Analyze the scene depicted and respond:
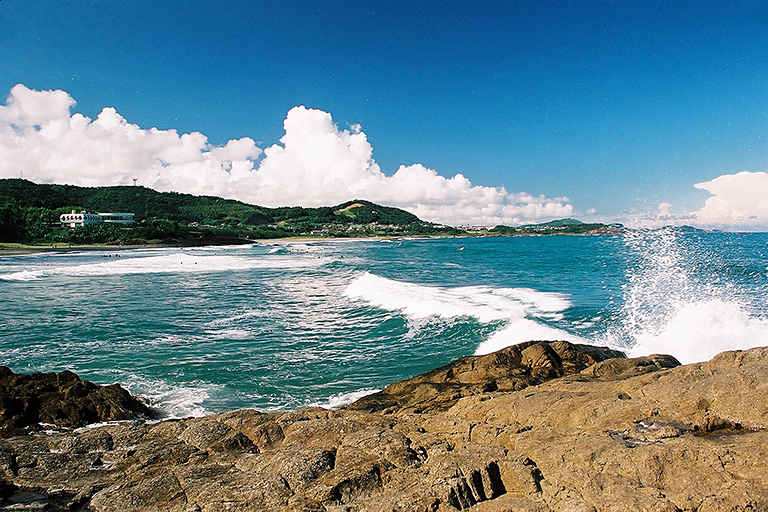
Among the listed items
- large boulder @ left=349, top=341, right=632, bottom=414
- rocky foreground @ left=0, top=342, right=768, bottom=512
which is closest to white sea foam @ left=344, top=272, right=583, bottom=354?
large boulder @ left=349, top=341, right=632, bottom=414

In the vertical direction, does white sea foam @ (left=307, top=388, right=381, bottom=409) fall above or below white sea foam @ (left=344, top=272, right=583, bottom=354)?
below

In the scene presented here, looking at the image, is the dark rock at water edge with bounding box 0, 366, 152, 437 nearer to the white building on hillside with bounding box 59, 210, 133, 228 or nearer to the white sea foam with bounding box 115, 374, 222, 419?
the white sea foam with bounding box 115, 374, 222, 419

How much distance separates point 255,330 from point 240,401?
8215mm

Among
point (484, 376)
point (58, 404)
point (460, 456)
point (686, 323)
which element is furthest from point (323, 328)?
point (460, 456)

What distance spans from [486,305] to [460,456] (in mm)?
19397

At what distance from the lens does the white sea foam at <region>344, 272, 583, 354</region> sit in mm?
17625

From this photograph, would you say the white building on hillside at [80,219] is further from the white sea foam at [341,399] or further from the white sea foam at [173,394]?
the white sea foam at [341,399]

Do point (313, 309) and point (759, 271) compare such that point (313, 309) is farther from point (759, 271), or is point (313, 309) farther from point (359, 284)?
point (759, 271)

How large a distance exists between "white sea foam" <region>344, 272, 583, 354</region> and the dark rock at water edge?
455 inches

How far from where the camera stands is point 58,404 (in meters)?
9.52

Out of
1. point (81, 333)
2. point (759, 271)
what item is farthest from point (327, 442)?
point (759, 271)

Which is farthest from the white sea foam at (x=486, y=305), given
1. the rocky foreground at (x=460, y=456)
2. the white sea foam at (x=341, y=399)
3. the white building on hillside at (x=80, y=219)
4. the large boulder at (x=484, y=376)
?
the white building on hillside at (x=80, y=219)

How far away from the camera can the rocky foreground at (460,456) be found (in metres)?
4.45

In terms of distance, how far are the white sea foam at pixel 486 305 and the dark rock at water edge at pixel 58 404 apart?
11.6 meters
